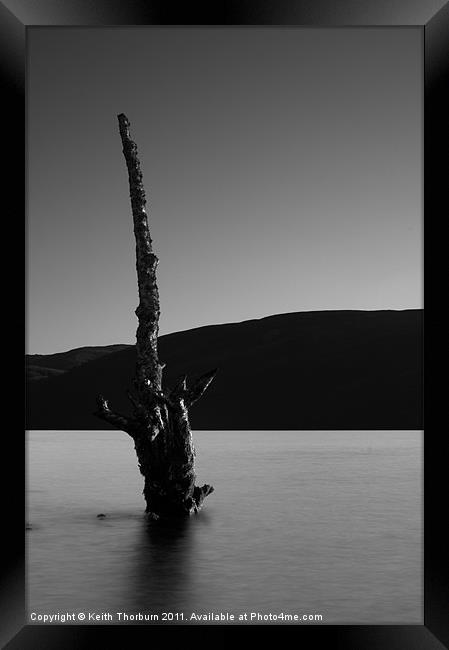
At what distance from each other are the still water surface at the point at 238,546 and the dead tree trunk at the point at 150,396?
869mm

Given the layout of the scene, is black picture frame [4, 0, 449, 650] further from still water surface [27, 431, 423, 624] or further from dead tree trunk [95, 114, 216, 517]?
dead tree trunk [95, 114, 216, 517]

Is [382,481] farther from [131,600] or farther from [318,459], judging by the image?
[131,600]

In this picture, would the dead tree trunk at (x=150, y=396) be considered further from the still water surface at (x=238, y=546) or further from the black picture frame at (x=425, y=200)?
the black picture frame at (x=425, y=200)

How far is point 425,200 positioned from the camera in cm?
498

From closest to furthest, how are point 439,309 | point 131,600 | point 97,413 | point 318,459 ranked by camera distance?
point 439,309, point 131,600, point 97,413, point 318,459

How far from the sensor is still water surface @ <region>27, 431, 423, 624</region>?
7.88 meters

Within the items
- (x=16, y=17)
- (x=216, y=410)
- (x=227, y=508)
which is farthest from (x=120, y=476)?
(x=216, y=410)

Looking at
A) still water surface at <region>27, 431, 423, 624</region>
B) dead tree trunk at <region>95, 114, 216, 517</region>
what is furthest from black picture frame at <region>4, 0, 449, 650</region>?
dead tree trunk at <region>95, 114, 216, 517</region>

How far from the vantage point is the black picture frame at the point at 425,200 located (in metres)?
4.84

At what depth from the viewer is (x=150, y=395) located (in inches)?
426

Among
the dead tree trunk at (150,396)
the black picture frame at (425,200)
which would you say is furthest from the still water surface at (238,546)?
the dead tree trunk at (150,396)

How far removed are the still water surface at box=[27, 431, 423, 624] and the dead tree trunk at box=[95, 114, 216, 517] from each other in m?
0.87

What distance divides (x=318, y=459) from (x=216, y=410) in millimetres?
29468

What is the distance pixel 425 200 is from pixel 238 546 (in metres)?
7.28
